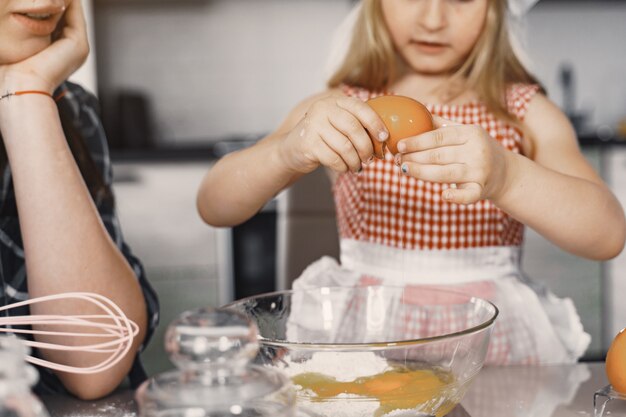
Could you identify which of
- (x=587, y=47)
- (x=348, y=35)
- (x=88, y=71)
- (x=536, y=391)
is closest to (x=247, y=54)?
(x=88, y=71)

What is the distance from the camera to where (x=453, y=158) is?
773 mm

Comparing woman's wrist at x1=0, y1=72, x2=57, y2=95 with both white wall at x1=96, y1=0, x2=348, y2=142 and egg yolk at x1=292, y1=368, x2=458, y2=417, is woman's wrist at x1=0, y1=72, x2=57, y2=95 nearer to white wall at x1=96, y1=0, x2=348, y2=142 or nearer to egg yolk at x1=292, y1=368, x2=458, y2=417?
egg yolk at x1=292, y1=368, x2=458, y2=417

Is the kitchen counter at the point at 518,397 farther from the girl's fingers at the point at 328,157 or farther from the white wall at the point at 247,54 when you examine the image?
the white wall at the point at 247,54

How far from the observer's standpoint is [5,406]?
359mm

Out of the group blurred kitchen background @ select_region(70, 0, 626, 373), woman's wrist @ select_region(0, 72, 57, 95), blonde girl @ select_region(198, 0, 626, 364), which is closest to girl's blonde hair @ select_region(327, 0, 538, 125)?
blonde girl @ select_region(198, 0, 626, 364)

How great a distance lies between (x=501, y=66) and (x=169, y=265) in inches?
66.8

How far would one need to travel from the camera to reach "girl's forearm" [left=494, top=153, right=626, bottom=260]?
35.8 inches

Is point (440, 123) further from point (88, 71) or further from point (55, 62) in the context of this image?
point (88, 71)

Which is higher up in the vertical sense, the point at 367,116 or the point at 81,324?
the point at 367,116

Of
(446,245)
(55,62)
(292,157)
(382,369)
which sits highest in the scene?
(55,62)

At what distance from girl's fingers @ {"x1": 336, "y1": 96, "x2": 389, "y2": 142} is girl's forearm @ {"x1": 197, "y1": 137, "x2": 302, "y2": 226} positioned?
0.22 metres

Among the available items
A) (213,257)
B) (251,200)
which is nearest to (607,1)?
(213,257)

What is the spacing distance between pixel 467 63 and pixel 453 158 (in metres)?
0.57

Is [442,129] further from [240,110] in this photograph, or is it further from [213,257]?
[240,110]
